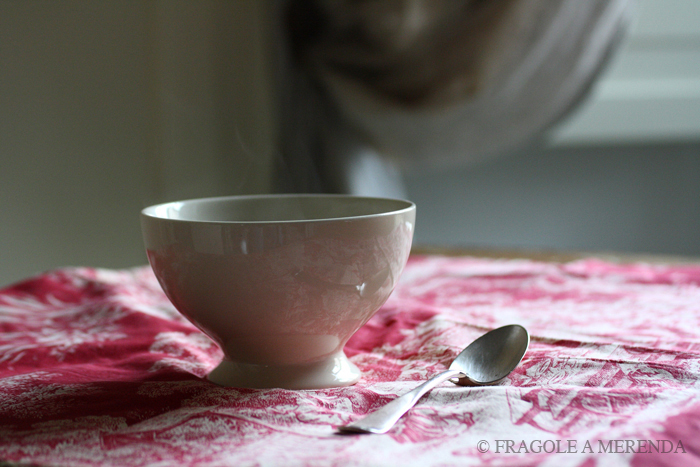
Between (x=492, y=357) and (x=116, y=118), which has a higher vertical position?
(x=116, y=118)

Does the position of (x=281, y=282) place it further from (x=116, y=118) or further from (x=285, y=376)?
(x=116, y=118)

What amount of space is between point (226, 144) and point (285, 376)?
4.66ft

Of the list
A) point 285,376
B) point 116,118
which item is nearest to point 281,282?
point 285,376

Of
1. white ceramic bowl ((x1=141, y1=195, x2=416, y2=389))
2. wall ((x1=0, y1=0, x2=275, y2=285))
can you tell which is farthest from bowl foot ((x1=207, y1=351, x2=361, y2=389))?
wall ((x1=0, y1=0, x2=275, y2=285))

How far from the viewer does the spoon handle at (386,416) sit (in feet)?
0.92

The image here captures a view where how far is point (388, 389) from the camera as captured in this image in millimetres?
345

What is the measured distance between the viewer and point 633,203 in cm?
164

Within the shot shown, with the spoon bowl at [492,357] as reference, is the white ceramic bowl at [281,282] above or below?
above

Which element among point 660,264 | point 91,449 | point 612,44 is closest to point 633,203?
point 612,44

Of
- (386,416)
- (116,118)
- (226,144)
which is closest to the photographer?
(386,416)

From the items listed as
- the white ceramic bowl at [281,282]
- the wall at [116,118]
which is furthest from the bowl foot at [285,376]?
the wall at [116,118]

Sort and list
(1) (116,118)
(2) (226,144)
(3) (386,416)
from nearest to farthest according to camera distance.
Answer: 1. (3) (386,416)
2. (1) (116,118)
3. (2) (226,144)

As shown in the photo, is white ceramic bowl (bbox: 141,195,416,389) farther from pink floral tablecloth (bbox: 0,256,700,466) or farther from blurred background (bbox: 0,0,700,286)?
blurred background (bbox: 0,0,700,286)

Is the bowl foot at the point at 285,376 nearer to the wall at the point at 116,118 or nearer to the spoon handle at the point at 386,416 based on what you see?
the spoon handle at the point at 386,416
